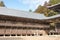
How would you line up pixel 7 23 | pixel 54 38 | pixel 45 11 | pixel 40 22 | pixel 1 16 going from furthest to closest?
pixel 45 11 < pixel 40 22 < pixel 54 38 < pixel 7 23 < pixel 1 16

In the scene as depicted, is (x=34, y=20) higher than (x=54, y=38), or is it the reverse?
(x=34, y=20)

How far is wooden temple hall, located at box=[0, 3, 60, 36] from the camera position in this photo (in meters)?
12.3

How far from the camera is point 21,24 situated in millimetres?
13438

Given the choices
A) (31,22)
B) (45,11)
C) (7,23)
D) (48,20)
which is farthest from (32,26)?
(45,11)

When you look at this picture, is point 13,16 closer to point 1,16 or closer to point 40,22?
point 1,16

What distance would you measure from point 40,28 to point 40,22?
0.56 m

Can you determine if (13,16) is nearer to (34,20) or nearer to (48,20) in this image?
(34,20)

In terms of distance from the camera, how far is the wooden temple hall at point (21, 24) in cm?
1231

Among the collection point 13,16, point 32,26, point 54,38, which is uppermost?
point 13,16

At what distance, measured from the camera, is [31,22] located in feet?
46.4

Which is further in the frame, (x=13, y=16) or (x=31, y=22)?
(x=31, y=22)

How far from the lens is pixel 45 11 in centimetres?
3098

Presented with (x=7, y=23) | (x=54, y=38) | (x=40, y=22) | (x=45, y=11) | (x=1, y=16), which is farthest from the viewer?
(x=45, y=11)

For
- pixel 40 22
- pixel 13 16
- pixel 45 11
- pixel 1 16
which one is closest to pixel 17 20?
pixel 13 16
